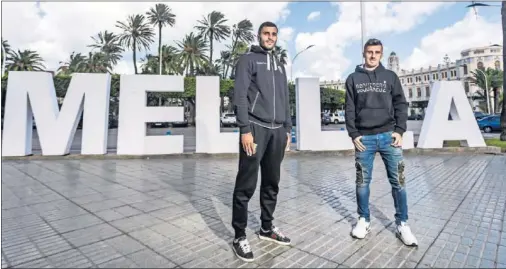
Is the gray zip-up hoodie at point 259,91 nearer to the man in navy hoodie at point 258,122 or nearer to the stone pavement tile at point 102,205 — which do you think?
the man in navy hoodie at point 258,122

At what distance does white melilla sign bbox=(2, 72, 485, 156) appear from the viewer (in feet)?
29.1

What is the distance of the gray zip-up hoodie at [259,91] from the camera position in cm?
252

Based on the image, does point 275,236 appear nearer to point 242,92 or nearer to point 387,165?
point 387,165

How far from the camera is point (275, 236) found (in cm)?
291

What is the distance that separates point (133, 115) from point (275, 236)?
7.33m

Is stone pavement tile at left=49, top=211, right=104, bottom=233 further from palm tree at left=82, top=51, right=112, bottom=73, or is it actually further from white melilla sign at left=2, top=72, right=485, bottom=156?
palm tree at left=82, top=51, right=112, bottom=73

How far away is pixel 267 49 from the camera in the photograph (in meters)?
2.76

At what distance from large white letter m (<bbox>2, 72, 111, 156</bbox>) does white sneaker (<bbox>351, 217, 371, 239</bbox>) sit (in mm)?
8211

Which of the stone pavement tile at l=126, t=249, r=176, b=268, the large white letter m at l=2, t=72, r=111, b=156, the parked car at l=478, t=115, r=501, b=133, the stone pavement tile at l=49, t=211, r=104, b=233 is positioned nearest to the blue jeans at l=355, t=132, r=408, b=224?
the stone pavement tile at l=126, t=249, r=176, b=268

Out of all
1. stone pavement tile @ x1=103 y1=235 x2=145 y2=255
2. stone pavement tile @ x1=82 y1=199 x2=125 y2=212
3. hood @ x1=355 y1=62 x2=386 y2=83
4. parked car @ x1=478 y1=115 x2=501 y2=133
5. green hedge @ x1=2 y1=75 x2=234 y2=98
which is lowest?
stone pavement tile @ x1=103 y1=235 x2=145 y2=255

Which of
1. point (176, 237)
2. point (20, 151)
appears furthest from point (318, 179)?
point (20, 151)

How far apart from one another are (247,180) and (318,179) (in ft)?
12.3

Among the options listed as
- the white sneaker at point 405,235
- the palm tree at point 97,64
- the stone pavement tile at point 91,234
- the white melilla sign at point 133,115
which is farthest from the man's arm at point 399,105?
the palm tree at point 97,64

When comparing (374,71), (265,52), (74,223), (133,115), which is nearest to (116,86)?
(133,115)
